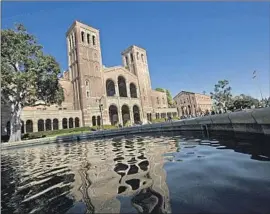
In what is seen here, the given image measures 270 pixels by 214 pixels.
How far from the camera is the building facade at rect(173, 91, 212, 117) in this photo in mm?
80875

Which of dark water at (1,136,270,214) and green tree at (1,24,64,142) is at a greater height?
green tree at (1,24,64,142)

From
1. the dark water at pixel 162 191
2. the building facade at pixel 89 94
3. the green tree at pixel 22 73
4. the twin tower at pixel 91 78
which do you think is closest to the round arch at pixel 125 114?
Result: the building facade at pixel 89 94

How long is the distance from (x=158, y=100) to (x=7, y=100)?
47928mm

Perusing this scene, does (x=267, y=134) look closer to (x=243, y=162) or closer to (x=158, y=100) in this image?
(x=243, y=162)

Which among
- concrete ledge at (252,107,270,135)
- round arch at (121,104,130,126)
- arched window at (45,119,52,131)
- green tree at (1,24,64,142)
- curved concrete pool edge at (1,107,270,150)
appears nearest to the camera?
concrete ledge at (252,107,270,135)

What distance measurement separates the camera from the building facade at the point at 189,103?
80875 mm

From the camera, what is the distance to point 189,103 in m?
81.9

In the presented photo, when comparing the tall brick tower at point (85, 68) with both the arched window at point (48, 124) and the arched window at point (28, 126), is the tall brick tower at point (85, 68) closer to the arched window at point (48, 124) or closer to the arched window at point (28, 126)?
the arched window at point (48, 124)

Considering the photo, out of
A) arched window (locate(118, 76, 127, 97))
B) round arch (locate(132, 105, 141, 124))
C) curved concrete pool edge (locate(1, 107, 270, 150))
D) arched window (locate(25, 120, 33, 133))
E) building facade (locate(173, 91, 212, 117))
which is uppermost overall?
arched window (locate(118, 76, 127, 97))

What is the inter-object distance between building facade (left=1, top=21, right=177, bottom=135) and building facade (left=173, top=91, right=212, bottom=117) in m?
24.6

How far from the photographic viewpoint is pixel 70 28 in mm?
50250

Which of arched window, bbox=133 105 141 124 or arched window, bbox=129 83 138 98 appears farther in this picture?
arched window, bbox=129 83 138 98

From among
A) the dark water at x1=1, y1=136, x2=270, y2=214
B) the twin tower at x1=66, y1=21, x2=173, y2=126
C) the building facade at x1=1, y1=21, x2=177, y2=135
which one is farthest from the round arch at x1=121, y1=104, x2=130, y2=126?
the dark water at x1=1, y1=136, x2=270, y2=214

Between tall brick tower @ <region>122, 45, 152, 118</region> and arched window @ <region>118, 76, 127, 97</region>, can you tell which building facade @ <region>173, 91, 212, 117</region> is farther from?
arched window @ <region>118, 76, 127, 97</region>
